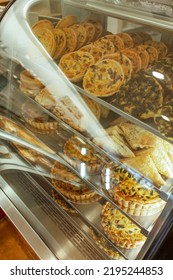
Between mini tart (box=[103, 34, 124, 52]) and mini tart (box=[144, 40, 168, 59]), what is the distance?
13 cm

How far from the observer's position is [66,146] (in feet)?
4.49

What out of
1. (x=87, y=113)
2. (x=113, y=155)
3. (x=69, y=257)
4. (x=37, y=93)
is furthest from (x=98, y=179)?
(x=37, y=93)

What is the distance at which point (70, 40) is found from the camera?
1.36 m

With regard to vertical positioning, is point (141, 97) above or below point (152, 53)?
below

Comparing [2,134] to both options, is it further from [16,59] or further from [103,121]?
[103,121]

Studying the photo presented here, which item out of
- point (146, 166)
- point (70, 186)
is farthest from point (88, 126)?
point (70, 186)

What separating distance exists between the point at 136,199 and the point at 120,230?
0.93 feet

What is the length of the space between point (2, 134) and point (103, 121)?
0.87 metres

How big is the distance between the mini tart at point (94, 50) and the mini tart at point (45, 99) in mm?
299

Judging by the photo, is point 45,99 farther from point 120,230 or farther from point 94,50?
point 120,230

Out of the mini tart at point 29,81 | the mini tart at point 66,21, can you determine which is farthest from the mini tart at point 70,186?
the mini tart at point 66,21

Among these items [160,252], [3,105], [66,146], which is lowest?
[160,252]

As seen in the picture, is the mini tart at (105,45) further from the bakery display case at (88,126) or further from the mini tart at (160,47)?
the mini tart at (160,47)

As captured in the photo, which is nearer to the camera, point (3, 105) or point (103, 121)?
point (103, 121)
